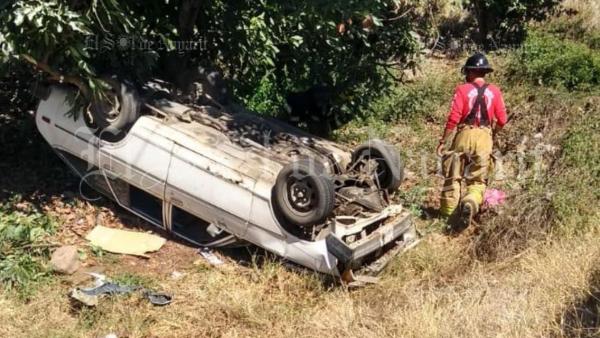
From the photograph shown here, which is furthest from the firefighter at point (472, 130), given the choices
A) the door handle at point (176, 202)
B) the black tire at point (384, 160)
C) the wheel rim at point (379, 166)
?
the door handle at point (176, 202)

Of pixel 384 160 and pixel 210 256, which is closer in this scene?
pixel 210 256

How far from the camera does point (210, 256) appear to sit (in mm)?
6820

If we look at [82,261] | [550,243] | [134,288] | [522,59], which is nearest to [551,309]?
[550,243]

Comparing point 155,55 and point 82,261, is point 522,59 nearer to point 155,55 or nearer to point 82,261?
point 155,55

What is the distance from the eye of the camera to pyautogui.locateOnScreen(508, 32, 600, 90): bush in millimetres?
9938

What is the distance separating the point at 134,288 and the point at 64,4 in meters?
2.67

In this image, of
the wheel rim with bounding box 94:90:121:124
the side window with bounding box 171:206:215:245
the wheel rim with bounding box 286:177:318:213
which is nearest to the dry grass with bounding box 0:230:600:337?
the side window with bounding box 171:206:215:245

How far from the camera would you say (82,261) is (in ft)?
21.8

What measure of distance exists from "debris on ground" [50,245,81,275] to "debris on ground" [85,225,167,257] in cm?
42

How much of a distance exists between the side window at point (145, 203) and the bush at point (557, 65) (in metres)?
6.04

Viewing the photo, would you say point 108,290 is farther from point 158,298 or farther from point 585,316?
point 585,316

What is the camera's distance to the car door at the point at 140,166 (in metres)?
6.75

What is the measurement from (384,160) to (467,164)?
103cm

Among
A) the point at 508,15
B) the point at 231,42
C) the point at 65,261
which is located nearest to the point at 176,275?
the point at 65,261
